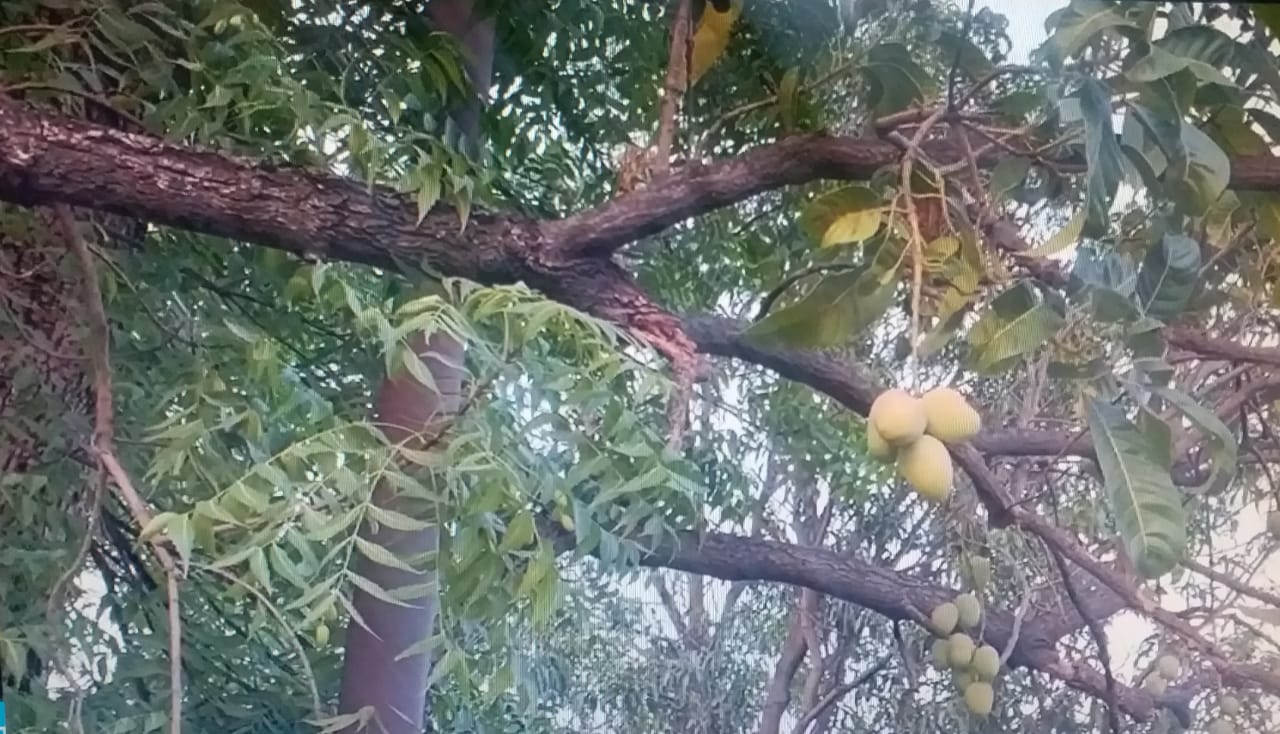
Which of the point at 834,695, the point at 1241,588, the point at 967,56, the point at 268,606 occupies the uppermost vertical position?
the point at 967,56

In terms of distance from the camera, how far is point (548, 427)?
650 mm

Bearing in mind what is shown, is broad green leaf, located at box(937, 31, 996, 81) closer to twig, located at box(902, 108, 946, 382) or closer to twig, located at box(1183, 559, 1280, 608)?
twig, located at box(902, 108, 946, 382)

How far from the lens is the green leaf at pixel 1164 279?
591 millimetres

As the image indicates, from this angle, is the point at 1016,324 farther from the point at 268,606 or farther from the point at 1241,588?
the point at 268,606

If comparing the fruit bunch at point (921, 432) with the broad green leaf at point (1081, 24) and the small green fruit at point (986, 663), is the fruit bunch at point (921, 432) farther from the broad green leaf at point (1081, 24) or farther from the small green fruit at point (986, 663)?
the small green fruit at point (986, 663)

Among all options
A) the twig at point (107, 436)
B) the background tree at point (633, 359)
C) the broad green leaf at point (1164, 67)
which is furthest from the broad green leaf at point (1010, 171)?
the twig at point (107, 436)

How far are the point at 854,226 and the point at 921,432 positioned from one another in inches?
5.3

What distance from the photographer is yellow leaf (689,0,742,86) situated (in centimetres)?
78

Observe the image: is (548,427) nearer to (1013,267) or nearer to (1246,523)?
(1013,267)

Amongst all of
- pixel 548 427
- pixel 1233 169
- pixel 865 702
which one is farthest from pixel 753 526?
pixel 1233 169

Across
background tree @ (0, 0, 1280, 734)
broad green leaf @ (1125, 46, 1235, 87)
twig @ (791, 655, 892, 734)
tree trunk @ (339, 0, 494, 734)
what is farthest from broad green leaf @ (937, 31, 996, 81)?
twig @ (791, 655, 892, 734)

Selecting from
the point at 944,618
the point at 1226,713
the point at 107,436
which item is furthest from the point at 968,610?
the point at 107,436

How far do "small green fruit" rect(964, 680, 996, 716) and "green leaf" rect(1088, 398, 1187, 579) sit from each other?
10.4 inches

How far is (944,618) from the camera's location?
80 cm
